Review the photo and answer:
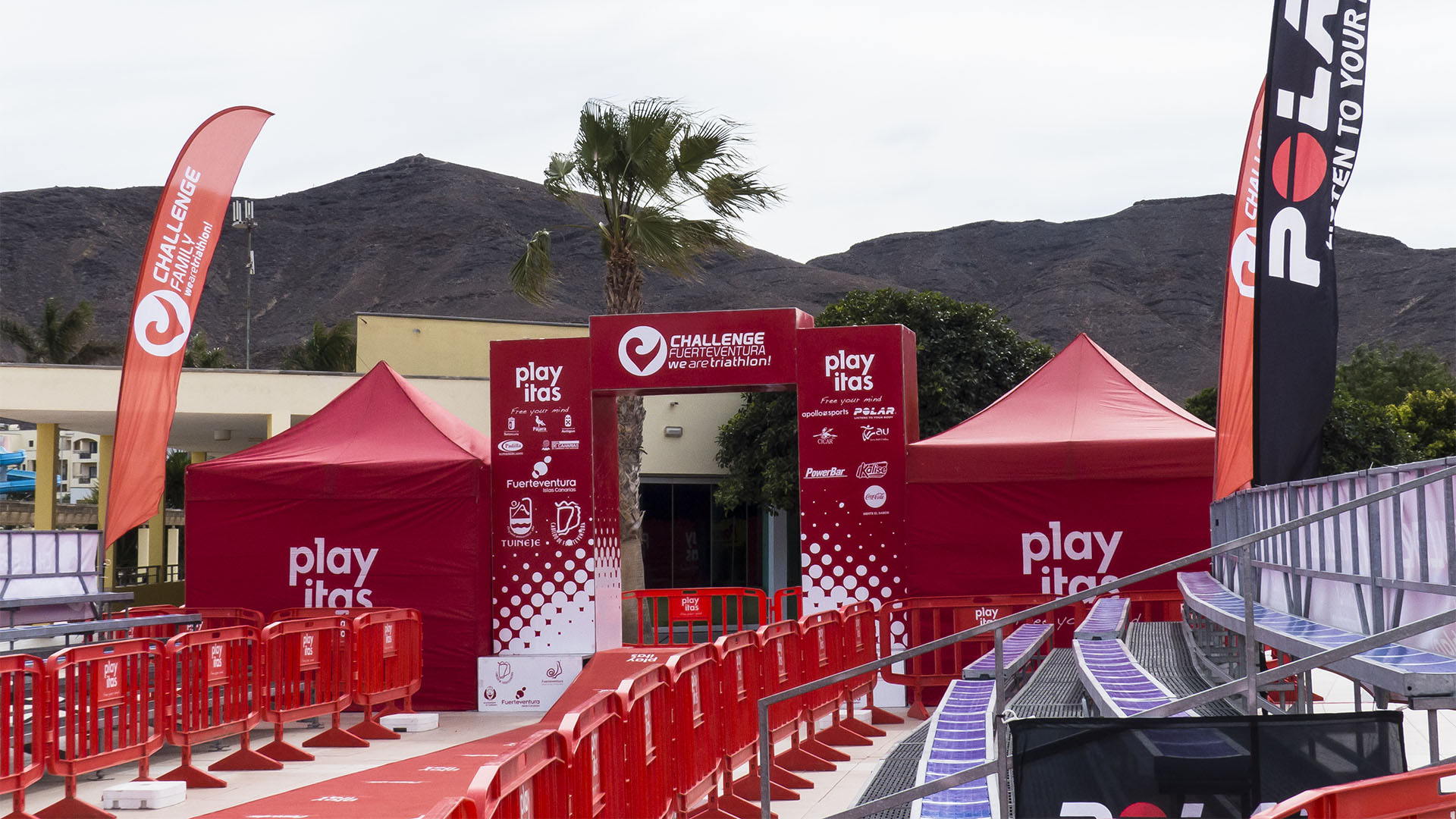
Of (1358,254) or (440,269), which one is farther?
(440,269)

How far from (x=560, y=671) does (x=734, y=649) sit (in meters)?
7.11

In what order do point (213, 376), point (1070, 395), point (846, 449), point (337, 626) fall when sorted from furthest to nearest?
point (213, 376) < point (1070, 395) < point (846, 449) < point (337, 626)

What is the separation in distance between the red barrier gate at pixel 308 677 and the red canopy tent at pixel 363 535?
3108 mm

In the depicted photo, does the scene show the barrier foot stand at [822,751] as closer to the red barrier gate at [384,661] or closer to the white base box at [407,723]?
the red barrier gate at [384,661]

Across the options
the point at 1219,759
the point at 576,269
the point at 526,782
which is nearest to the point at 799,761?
the point at 1219,759

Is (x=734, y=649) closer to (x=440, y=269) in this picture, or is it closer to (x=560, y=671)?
(x=560, y=671)

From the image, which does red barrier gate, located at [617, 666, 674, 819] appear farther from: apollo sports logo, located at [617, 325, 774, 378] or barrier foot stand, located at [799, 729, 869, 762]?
apollo sports logo, located at [617, 325, 774, 378]

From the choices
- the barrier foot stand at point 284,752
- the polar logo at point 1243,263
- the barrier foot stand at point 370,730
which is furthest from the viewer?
the barrier foot stand at point 370,730

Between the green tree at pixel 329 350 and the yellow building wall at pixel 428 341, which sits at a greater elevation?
the green tree at pixel 329 350

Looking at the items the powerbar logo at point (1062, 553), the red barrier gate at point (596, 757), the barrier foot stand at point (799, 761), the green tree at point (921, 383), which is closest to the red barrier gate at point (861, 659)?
the barrier foot stand at point (799, 761)

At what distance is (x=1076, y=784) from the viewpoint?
502 centimetres

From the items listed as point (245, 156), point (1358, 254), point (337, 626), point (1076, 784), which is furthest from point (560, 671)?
point (1358, 254)

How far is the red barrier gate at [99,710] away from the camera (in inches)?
343

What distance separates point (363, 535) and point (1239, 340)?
1030 cm
